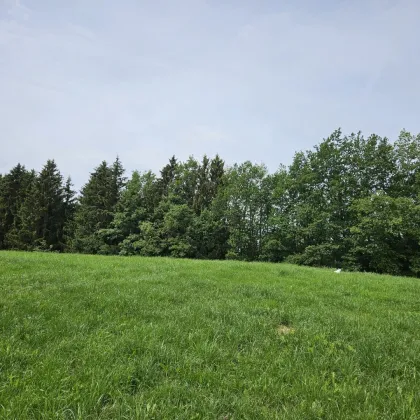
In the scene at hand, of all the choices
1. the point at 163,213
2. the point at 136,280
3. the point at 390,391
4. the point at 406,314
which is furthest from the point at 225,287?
the point at 163,213

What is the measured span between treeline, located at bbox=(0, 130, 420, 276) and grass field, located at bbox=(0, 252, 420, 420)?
26.1 m

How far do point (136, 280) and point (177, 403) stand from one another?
19.6 ft

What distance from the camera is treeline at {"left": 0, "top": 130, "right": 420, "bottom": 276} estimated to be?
2945cm

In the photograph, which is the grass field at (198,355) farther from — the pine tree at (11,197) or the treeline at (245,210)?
the pine tree at (11,197)

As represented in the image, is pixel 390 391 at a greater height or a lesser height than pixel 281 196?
lesser

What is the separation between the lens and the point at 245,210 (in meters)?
41.3

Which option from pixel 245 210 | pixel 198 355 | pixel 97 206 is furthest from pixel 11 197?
pixel 198 355

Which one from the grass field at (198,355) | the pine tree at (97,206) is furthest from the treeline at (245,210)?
the grass field at (198,355)

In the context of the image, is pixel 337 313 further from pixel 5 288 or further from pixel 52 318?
pixel 5 288

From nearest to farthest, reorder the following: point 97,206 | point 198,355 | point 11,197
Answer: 1. point 198,355
2. point 97,206
3. point 11,197

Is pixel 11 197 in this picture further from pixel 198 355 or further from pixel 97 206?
pixel 198 355

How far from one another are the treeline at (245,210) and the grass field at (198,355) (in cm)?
2608

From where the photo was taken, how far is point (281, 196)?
39.3 meters

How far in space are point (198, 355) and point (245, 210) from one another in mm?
37971
